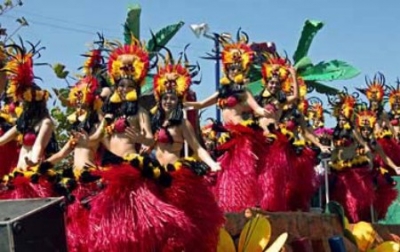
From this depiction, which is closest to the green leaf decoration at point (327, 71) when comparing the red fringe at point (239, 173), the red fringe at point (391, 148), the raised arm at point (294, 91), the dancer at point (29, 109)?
the red fringe at point (391, 148)

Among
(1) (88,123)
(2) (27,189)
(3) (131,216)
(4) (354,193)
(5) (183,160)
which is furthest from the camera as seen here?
(4) (354,193)

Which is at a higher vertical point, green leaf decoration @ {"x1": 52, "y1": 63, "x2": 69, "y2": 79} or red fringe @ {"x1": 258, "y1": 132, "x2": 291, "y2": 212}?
green leaf decoration @ {"x1": 52, "y1": 63, "x2": 69, "y2": 79}

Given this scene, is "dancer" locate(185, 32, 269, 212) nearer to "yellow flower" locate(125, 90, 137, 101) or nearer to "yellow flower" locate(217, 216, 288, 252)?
"yellow flower" locate(217, 216, 288, 252)

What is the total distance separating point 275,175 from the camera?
22.3 ft

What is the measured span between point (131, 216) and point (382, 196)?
5099 mm

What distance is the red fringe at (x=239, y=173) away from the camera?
662 centimetres

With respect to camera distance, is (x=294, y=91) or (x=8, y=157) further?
(x=294, y=91)

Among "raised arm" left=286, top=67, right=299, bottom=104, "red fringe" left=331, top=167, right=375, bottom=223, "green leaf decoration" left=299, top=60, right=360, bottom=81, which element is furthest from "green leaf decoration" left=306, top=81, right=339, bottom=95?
"raised arm" left=286, top=67, right=299, bottom=104

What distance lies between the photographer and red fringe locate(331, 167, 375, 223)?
8453 mm

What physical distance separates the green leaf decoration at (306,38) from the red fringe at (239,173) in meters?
10.6

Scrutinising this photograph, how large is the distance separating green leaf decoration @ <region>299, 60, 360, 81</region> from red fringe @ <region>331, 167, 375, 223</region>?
8.49 meters

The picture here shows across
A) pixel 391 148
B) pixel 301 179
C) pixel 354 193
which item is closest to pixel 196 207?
pixel 301 179

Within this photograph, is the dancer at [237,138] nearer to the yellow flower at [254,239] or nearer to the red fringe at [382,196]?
the yellow flower at [254,239]

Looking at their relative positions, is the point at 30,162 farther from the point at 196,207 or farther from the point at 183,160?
the point at 196,207
